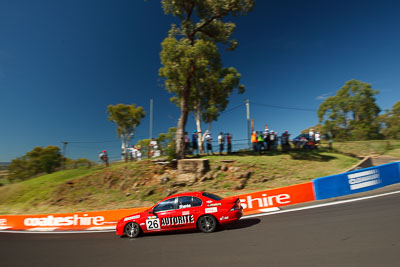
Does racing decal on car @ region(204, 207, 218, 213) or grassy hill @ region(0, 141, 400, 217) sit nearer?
racing decal on car @ region(204, 207, 218, 213)

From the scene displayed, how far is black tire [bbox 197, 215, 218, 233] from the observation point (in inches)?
267

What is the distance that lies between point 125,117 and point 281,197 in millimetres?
33378

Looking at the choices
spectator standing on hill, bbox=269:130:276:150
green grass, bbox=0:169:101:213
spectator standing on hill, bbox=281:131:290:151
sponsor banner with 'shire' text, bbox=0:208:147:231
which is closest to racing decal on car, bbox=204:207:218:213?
sponsor banner with 'shire' text, bbox=0:208:147:231

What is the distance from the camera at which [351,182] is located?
9.30 m

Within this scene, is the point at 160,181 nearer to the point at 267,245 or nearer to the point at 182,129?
the point at 182,129

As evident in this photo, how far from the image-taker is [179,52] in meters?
15.9

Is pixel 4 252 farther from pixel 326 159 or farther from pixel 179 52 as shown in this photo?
pixel 326 159

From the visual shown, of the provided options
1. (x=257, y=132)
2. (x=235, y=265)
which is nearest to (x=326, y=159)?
(x=257, y=132)

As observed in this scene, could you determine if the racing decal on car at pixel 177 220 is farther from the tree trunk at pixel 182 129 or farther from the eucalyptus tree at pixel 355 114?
the eucalyptus tree at pixel 355 114

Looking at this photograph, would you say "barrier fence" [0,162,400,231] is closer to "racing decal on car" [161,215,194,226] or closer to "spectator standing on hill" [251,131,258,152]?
"racing decal on car" [161,215,194,226]

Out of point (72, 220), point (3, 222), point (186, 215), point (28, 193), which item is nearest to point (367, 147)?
point (186, 215)

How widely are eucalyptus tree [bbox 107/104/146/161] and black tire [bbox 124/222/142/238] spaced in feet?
103

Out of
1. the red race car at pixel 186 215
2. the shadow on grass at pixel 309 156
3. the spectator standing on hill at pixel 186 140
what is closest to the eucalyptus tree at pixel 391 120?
the shadow on grass at pixel 309 156

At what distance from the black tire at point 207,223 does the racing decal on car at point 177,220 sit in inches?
12.0
